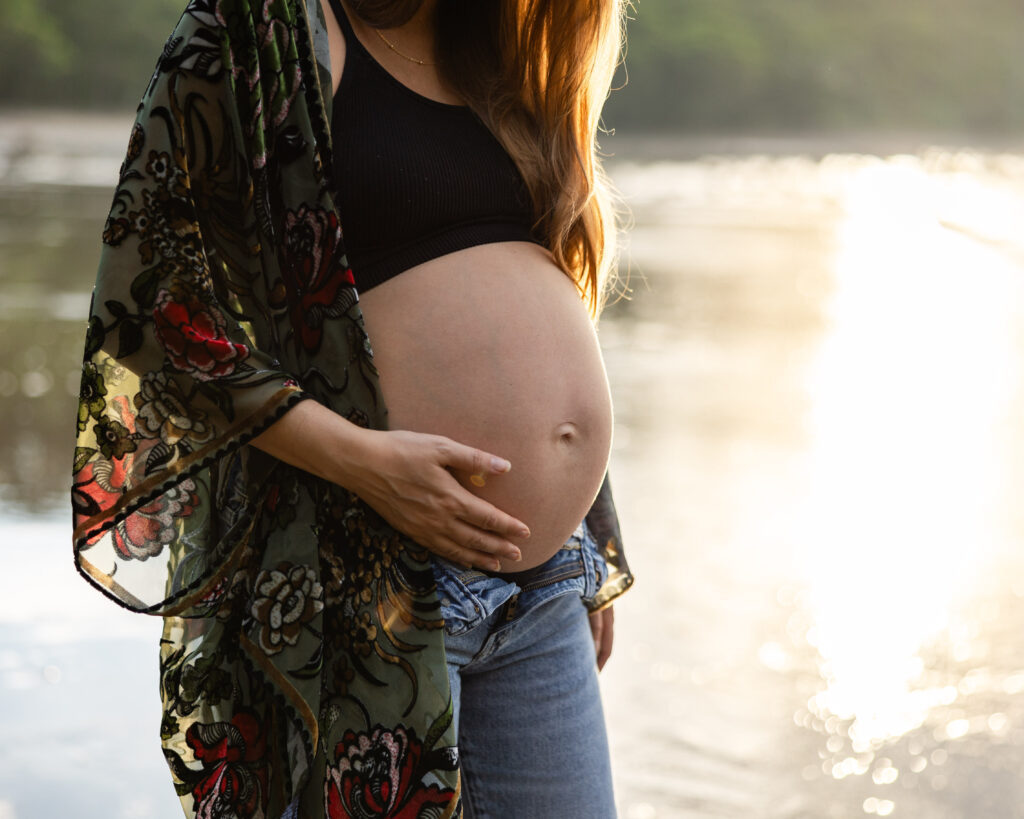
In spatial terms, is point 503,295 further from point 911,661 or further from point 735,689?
point 911,661

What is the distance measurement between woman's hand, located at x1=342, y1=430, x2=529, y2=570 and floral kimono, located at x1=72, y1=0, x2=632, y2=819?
31mm

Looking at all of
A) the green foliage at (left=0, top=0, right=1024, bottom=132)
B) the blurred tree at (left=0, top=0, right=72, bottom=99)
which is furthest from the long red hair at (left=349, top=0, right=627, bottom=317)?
the blurred tree at (left=0, top=0, right=72, bottom=99)

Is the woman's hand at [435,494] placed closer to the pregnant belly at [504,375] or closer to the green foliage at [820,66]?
the pregnant belly at [504,375]

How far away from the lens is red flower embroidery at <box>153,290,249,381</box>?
3.33 feet

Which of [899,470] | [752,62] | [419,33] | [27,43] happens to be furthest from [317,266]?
[752,62]

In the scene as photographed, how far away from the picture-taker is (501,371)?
3.81 feet

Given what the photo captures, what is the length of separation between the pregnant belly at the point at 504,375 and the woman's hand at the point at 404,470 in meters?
0.05

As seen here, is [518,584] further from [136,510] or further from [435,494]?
[136,510]

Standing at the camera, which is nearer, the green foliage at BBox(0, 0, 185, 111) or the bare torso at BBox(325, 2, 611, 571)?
the bare torso at BBox(325, 2, 611, 571)

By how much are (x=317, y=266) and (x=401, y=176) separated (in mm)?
129

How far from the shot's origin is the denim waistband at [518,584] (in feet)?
3.64

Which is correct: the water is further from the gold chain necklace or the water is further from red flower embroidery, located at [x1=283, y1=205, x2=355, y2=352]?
the gold chain necklace

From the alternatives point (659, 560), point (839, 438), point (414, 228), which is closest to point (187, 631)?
point (414, 228)

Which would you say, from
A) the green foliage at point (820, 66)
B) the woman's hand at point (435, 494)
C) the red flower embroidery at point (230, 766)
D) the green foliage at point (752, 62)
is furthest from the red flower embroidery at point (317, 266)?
the green foliage at point (820, 66)
